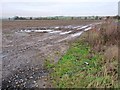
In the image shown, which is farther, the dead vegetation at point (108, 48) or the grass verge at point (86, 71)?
the dead vegetation at point (108, 48)

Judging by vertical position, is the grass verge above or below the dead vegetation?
below

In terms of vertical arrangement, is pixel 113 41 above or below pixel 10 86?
above

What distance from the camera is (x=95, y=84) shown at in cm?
746

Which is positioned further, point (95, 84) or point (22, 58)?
point (22, 58)

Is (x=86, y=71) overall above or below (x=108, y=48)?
below

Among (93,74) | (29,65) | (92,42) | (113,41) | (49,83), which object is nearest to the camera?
(49,83)

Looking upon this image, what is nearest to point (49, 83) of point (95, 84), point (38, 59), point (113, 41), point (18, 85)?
point (18, 85)

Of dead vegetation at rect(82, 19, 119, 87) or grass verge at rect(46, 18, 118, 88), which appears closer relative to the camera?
grass verge at rect(46, 18, 118, 88)

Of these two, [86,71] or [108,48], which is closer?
[86,71]

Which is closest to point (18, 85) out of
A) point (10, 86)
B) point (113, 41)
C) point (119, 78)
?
point (10, 86)

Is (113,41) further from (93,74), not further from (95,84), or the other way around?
(95,84)

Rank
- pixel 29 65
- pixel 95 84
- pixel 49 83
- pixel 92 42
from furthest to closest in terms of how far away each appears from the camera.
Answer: pixel 92 42
pixel 29 65
pixel 49 83
pixel 95 84

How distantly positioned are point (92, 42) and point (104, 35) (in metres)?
0.82

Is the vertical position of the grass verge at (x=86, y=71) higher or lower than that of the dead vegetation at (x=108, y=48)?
lower
